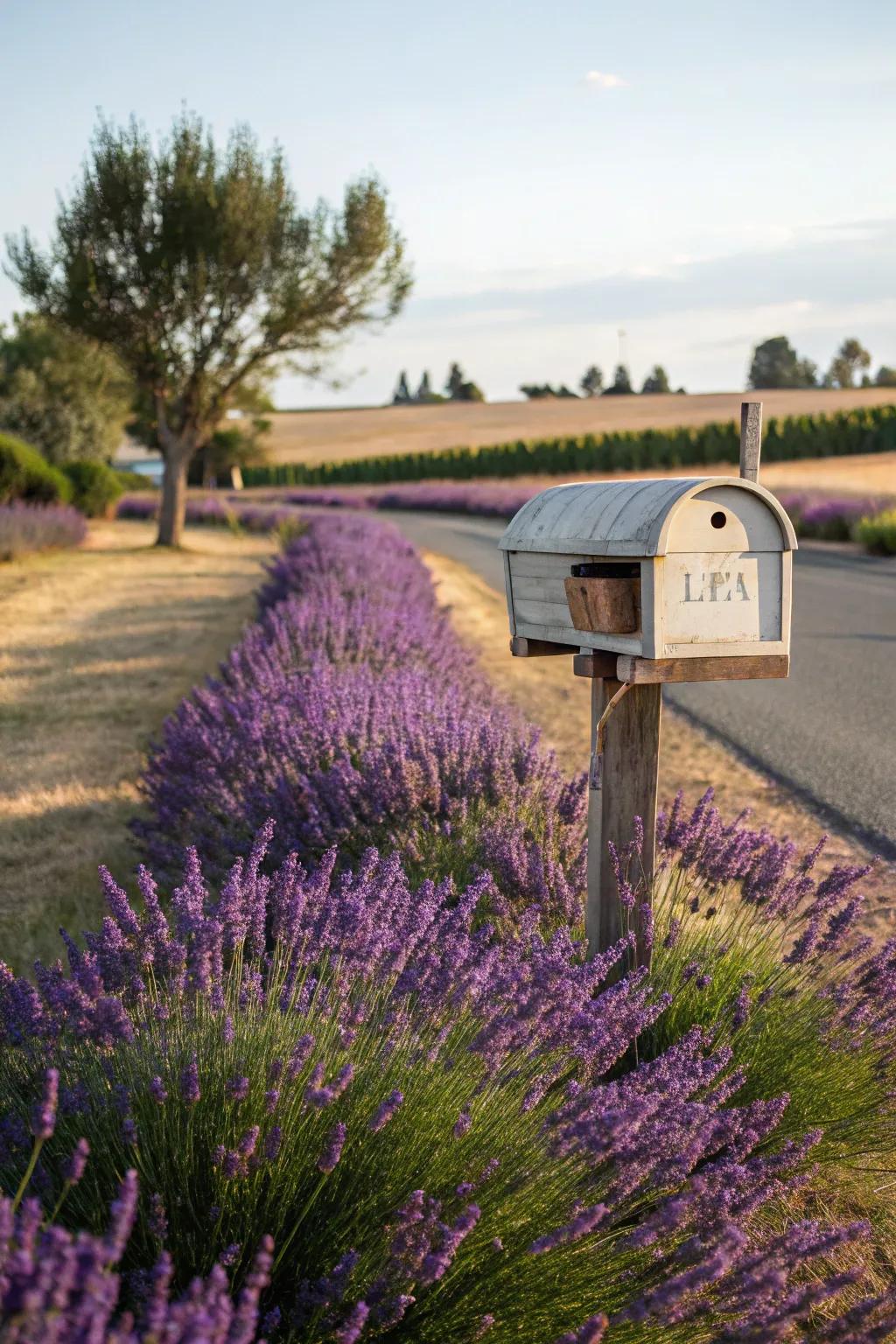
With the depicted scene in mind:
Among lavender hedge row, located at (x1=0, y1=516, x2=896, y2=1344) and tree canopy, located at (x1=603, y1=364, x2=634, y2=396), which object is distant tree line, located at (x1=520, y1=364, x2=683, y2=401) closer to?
tree canopy, located at (x1=603, y1=364, x2=634, y2=396)

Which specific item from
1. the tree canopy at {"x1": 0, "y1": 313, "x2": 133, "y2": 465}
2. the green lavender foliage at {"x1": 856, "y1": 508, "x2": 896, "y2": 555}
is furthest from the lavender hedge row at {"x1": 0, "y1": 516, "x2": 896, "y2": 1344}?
the tree canopy at {"x1": 0, "y1": 313, "x2": 133, "y2": 465}

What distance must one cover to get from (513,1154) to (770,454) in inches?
1910

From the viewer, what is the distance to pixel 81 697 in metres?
8.14

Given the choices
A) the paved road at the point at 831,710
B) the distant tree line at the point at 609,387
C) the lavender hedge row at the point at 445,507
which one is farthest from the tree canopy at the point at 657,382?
the paved road at the point at 831,710

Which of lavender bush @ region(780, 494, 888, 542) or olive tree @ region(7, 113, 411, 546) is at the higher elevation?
olive tree @ region(7, 113, 411, 546)

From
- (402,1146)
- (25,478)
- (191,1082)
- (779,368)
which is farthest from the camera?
(779,368)

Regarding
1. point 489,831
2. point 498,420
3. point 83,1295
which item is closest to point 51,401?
point 489,831

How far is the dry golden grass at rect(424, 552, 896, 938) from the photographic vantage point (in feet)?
15.2

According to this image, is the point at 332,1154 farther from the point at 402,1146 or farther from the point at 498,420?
the point at 498,420

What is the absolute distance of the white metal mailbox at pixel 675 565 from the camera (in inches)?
98.7

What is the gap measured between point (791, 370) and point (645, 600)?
9026cm

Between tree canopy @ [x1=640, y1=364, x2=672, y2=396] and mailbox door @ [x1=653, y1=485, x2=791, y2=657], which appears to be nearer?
mailbox door @ [x1=653, y1=485, x2=791, y2=657]

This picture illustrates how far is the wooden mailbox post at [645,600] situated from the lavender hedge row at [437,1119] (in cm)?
19

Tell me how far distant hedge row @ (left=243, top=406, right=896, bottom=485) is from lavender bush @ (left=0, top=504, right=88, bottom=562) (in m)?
29.4
